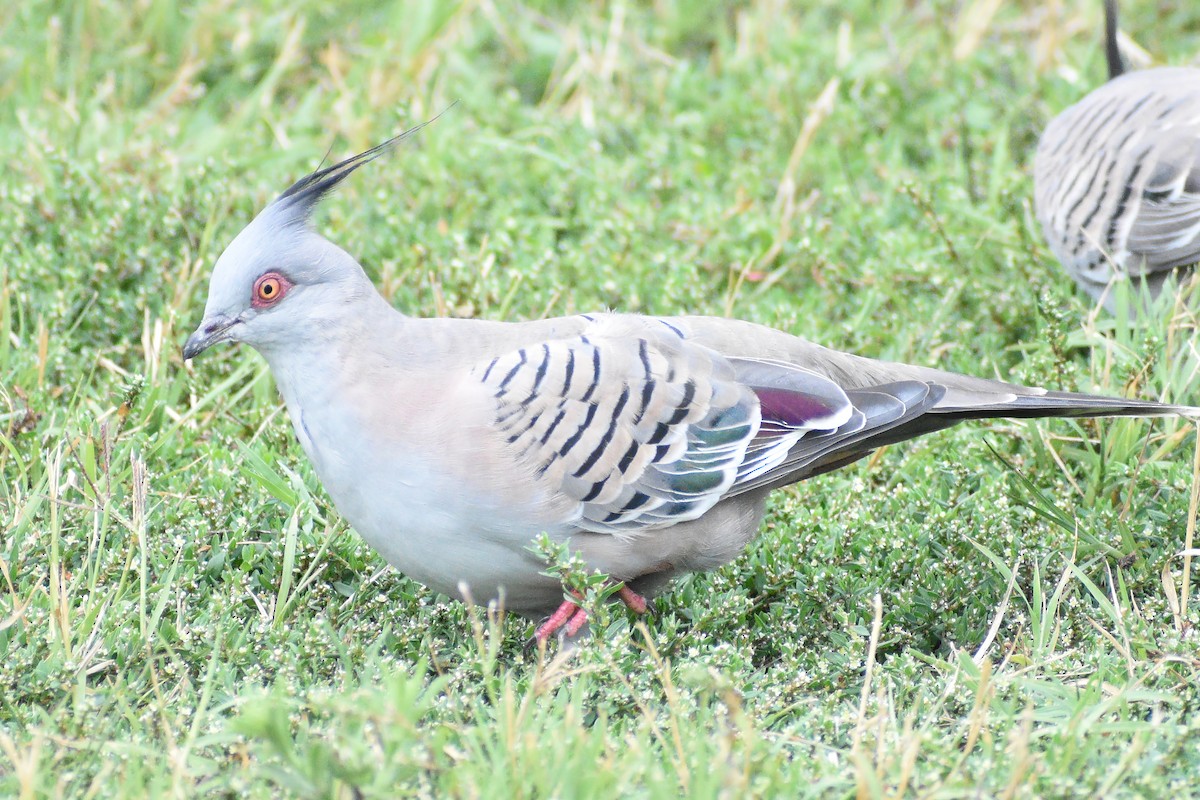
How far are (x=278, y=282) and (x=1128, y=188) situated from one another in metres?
3.07

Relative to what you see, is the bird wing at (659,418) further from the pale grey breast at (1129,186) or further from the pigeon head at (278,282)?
the pale grey breast at (1129,186)

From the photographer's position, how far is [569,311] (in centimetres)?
493

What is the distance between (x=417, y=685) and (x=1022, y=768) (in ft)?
3.60

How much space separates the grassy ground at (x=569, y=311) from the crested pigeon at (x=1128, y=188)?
229 mm

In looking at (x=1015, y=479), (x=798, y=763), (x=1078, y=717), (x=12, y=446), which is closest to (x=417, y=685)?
(x=798, y=763)

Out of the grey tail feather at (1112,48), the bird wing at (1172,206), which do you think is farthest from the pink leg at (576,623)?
the grey tail feather at (1112,48)

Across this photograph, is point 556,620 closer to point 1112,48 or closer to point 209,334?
point 209,334

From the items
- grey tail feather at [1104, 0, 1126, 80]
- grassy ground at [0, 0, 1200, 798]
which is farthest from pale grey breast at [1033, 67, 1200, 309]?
grey tail feather at [1104, 0, 1126, 80]

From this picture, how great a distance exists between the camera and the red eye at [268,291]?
11.3ft

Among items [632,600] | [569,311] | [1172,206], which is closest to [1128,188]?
[1172,206]

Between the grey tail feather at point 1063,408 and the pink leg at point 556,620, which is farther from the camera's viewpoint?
the grey tail feather at point 1063,408

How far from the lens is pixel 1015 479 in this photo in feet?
13.9

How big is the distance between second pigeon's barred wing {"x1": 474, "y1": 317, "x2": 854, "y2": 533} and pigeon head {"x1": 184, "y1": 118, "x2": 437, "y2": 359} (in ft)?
1.40

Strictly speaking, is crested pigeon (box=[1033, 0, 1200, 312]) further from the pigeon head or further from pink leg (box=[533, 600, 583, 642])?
the pigeon head
